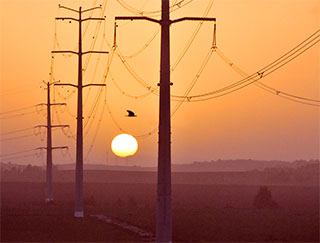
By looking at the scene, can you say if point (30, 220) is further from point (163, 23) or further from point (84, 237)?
point (163, 23)

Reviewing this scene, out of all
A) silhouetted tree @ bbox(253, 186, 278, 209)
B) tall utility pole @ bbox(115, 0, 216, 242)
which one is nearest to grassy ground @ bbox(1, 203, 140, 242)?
tall utility pole @ bbox(115, 0, 216, 242)

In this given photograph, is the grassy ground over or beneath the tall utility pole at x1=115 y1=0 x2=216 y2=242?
beneath

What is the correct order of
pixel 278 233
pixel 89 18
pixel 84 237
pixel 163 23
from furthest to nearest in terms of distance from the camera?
pixel 89 18, pixel 278 233, pixel 84 237, pixel 163 23

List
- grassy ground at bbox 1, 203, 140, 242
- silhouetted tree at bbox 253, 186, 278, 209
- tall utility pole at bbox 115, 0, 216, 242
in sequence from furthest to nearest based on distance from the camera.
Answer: silhouetted tree at bbox 253, 186, 278, 209 < grassy ground at bbox 1, 203, 140, 242 < tall utility pole at bbox 115, 0, 216, 242

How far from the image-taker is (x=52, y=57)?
74.2 m

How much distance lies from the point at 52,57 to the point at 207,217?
19.7 metres

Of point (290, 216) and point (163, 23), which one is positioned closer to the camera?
point (163, 23)

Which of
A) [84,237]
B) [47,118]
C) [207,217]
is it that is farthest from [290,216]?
[47,118]

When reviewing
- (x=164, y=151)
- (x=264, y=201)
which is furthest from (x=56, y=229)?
(x=264, y=201)

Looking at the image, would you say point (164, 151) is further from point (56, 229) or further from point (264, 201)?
point (264, 201)

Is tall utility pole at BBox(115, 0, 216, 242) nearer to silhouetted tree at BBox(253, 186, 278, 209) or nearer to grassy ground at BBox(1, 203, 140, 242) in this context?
grassy ground at BBox(1, 203, 140, 242)

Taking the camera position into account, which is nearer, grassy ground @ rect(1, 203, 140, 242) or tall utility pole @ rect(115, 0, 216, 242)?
tall utility pole @ rect(115, 0, 216, 242)

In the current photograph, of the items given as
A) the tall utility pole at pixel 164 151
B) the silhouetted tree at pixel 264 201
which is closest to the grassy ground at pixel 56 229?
the tall utility pole at pixel 164 151

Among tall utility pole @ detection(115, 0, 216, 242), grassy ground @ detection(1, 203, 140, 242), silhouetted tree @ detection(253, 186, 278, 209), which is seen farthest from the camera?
silhouetted tree @ detection(253, 186, 278, 209)
